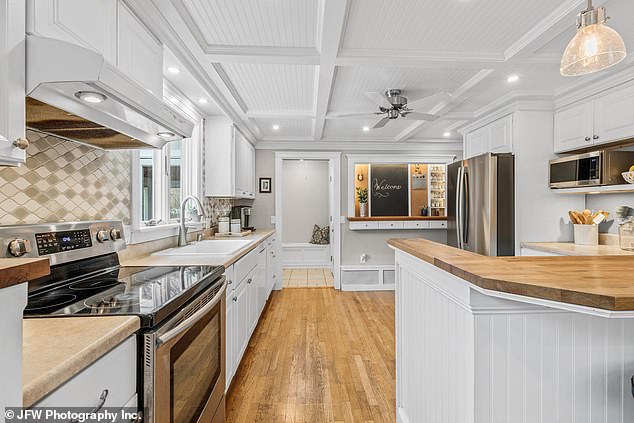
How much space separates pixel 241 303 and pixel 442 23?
2.30 m

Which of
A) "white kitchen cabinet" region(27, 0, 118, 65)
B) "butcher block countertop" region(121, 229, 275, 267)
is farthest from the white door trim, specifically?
"white kitchen cabinet" region(27, 0, 118, 65)

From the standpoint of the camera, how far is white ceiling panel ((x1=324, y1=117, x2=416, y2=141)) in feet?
14.0

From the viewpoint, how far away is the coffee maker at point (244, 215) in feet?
15.8

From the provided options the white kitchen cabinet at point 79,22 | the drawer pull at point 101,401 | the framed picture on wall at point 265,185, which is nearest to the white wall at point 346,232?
the framed picture on wall at point 265,185

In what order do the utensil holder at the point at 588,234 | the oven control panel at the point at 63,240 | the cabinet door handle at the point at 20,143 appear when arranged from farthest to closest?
the utensil holder at the point at 588,234, the oven control panel at the point at 63,240, the cabinet door handle at the point at 20,143

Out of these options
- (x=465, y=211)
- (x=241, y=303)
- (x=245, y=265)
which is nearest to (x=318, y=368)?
(x=241, y=303)

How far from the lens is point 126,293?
1.30 meters

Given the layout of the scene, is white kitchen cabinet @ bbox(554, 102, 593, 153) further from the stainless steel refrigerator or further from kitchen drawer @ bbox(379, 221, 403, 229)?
kitchen drawer @ bbox(379, 221, 403, 229)

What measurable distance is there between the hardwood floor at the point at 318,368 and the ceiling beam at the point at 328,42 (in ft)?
7.40

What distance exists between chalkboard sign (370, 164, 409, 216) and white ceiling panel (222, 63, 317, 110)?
87.6 inches

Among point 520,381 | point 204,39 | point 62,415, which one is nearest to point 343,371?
point 520,381

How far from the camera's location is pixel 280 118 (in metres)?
4.06

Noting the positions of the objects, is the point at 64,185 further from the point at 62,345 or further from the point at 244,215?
the point at 244,215

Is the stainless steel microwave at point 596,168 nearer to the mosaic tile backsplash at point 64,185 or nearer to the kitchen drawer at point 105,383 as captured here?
the kitchen drawer at point 105,383
